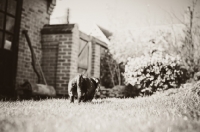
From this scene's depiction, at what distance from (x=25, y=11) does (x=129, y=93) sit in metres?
4.78

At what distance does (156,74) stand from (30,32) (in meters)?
4.58

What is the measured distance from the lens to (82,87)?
4.23 meters

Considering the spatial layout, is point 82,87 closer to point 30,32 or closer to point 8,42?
point 8,42

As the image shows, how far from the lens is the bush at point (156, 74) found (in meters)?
7.27

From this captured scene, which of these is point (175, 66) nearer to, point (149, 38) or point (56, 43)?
point (149, 38)

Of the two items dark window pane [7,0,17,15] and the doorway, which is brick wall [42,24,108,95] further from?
dark window pane [7,0,17,15]

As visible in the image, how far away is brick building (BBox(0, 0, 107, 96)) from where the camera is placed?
573cm

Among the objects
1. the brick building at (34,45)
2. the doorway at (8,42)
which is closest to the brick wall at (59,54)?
the brick building at (34,45)

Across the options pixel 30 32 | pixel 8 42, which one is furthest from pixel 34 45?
pixel 8 42

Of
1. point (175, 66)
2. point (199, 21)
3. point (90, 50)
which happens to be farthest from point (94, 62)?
point (199, 21)

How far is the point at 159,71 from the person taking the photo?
734 centimetres

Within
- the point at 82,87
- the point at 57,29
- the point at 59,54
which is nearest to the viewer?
the point at 82,87

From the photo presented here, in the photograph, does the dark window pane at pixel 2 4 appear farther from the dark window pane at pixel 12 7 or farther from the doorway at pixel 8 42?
the dark window pane at pixel 12 7

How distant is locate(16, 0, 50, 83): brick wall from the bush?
141 inches
